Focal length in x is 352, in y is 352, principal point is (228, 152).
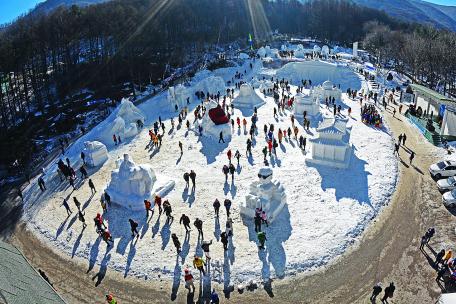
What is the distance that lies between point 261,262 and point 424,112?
21.0 m

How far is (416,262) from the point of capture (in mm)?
12117

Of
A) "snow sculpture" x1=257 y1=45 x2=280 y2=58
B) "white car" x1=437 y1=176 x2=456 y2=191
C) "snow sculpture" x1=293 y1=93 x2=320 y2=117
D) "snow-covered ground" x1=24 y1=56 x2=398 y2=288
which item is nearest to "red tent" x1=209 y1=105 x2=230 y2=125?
"snow-covered ground" x1=24 y1=56 x2=398 y2=288

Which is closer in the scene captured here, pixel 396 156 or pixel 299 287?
pixel 299 287

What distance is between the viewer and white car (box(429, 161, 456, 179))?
17016 millimetres

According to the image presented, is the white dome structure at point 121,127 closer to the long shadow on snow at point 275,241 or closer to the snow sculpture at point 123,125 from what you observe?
the snow sculpture at point 123,125

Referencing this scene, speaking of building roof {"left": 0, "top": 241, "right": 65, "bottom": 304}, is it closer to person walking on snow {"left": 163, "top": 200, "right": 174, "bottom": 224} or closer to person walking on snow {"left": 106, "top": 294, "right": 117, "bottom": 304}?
person walking on snow {"left": 106, "top": 294, "right": 117, "bottom": 304}

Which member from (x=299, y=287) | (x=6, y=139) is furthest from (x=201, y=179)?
(x=6, y=139)

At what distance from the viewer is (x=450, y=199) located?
14883 millimetres

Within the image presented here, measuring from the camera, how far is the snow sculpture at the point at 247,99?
1200 inches

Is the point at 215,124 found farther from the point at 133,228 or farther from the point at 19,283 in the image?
the point at 19,283

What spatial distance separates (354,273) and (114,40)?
52.2m

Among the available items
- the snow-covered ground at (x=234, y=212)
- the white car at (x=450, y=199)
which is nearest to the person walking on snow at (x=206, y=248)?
the snow-covered ground at (x=234, y=212)

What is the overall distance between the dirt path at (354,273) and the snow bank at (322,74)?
25.5m

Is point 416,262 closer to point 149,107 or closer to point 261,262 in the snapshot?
point 261,262
